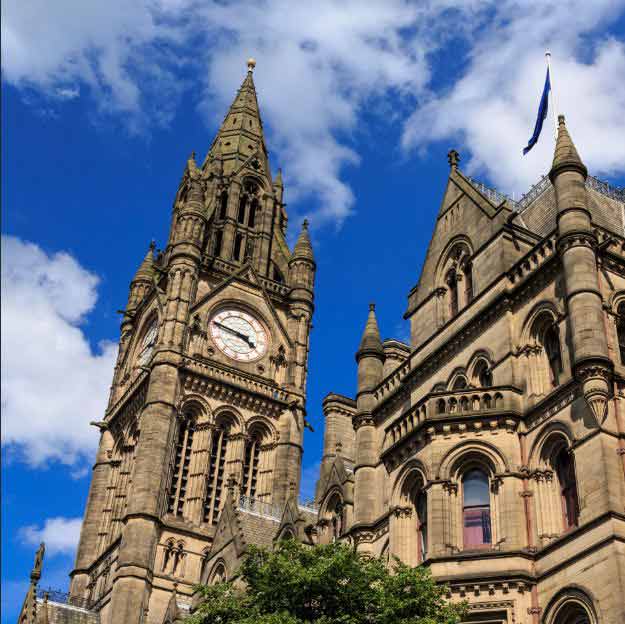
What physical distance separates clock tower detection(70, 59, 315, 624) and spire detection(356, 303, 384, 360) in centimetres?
1581

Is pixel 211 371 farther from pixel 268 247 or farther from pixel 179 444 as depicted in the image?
pixel 268 247

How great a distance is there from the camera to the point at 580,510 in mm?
23422

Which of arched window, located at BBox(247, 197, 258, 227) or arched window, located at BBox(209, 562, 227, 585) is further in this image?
arched window, located at BBox(247, 197, 258, 227)

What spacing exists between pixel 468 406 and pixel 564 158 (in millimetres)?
7572

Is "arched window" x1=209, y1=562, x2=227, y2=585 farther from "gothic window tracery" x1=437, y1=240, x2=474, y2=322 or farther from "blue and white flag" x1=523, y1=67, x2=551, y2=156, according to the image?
"blue and white flag" x1=523, y1=67, x2=551, y2=156

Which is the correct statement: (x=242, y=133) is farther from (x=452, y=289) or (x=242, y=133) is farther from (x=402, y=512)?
(x=402, y=512)

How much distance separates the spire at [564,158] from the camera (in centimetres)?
2839

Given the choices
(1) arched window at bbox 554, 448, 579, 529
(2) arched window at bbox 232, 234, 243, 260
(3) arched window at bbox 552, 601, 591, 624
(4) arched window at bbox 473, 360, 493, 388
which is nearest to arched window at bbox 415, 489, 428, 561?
(1) arched window at bbox 554, 448, 579, 529

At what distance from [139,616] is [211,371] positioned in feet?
48.7

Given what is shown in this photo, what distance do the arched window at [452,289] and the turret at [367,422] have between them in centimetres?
338

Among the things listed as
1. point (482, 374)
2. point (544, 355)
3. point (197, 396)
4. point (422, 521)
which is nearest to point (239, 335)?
point (197, 396)

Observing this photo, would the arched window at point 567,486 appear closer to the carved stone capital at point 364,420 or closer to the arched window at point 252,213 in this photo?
the carved stone capital at point 364,420

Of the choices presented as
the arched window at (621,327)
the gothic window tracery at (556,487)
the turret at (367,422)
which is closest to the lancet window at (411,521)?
the turret at (367,422)

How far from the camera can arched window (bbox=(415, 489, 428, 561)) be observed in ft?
88.0
